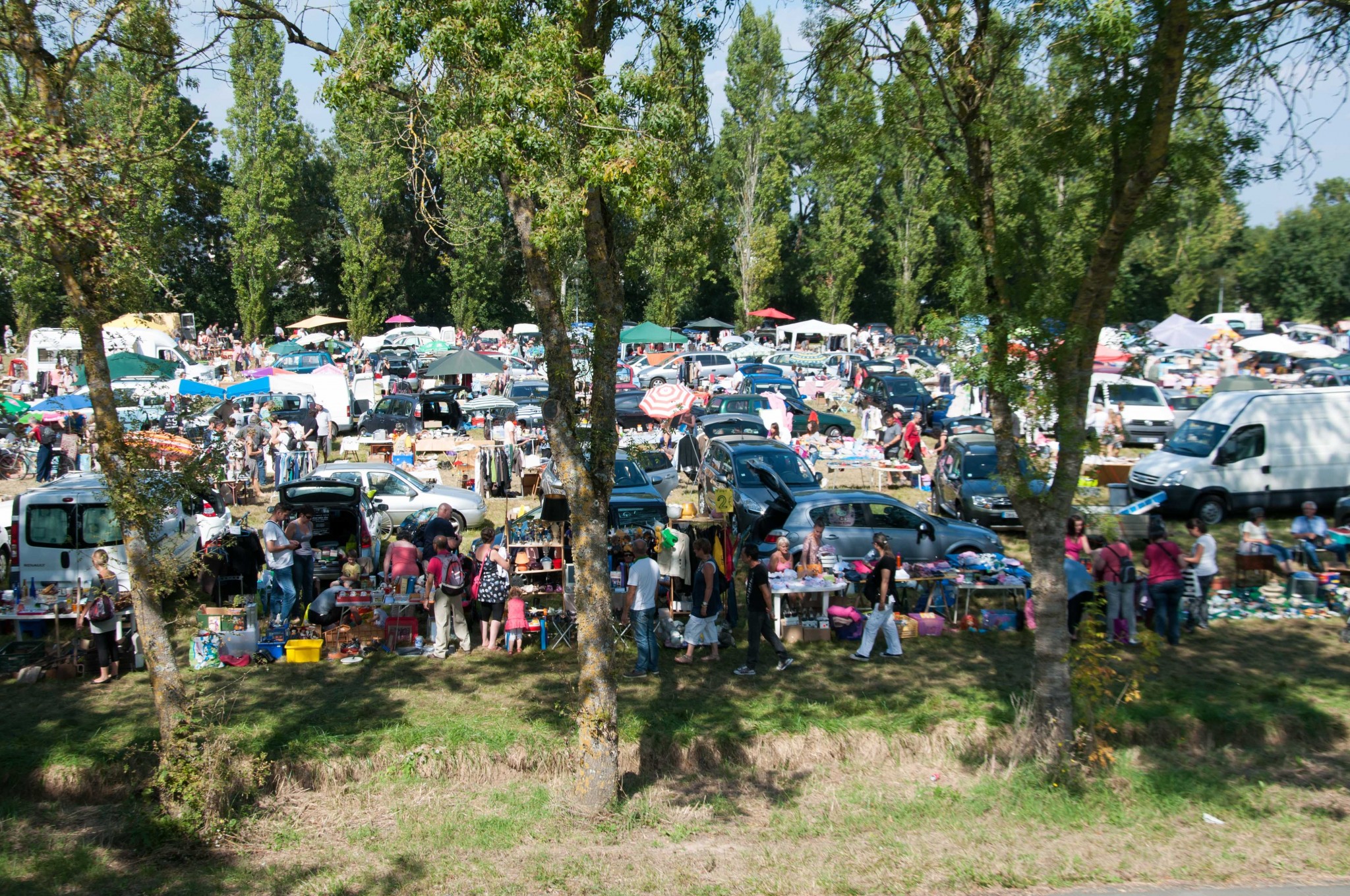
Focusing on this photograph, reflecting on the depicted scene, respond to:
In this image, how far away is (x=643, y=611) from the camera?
11578 mm

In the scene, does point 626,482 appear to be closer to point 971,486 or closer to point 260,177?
point 971,486

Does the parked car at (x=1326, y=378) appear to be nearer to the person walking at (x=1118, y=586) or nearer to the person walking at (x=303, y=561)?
the person walking at (x=1118, y=586)

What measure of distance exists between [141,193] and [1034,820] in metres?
10.2

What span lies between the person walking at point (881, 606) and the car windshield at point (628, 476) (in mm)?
6253

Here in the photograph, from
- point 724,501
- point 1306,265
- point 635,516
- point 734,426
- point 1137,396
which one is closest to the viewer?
point 724,501

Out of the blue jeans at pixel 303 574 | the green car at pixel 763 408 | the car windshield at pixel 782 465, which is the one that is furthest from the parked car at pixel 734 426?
the blue jeans at pixel 303 574

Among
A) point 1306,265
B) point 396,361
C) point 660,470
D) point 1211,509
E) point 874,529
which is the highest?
point 1306,265

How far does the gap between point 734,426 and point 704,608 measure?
11.9 metres

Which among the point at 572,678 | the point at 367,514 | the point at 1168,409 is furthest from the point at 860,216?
the point at 572,678

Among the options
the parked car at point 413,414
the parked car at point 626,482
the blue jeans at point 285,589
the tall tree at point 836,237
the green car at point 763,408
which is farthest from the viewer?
the tall tree at point 836,237

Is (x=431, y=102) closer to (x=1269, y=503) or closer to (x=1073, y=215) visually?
(x=1073, y=215)

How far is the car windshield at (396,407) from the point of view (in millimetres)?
27766

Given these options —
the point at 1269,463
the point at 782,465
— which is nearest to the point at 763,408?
the point at 782,465

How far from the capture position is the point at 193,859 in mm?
8414
